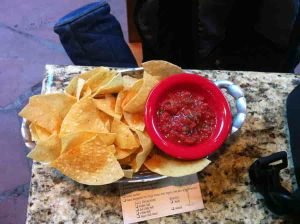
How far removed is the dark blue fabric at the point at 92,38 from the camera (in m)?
1.09

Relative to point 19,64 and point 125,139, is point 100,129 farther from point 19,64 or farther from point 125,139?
point 19,64

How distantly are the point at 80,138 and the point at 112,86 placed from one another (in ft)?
0.39

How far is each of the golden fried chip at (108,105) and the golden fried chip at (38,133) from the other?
0.11 meters

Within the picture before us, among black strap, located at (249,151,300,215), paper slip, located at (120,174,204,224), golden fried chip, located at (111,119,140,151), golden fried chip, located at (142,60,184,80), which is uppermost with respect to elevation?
golden fried chip, located at (142,60,184,80)

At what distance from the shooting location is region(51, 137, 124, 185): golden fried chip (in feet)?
2.34

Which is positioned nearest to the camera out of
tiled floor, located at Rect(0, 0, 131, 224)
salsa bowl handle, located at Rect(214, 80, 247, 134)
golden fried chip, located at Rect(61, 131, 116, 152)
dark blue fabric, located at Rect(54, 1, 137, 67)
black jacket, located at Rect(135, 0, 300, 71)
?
golden fried chip, located at Rect(61, 131, 116, 152)

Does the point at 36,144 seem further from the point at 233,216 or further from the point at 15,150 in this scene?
the point at 15,150

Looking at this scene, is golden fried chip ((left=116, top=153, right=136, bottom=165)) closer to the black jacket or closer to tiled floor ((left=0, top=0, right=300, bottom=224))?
the black jacket

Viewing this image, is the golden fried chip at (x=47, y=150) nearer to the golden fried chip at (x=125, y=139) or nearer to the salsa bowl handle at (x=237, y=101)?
the golden fried chip at (x=125, y=139)

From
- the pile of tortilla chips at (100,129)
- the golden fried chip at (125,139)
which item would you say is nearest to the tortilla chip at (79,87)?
the pile of tortilla chips at (100,129)

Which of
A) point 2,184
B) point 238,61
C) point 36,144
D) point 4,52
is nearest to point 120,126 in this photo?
point 36,144

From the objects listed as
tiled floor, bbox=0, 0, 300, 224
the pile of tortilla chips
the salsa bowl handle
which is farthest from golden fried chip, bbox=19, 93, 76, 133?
tiled floor, bbox=0, 0, 300, 224

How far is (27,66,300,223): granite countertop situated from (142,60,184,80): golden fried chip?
20 cm

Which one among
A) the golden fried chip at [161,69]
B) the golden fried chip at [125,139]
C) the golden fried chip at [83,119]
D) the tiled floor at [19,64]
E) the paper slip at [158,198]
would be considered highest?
the golden fried chip at [161,69]
